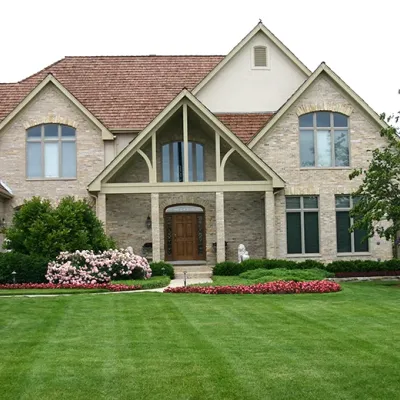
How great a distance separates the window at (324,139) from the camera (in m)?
28.0

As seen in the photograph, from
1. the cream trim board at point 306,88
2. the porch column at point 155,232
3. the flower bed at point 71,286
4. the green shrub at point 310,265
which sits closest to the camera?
the flower bed at point 71,286

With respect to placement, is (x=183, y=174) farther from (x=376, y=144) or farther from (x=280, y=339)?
(x=280, y=339)

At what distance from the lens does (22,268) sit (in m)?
21.6

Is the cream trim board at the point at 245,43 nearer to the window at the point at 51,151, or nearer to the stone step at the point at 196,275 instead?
the window at the point at 51,151

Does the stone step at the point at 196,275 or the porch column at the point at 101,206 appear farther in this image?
the porch column at the point at 101,206

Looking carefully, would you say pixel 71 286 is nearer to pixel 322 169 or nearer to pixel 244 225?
Answer: pixel 244 225

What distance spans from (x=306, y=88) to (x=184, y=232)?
758cm

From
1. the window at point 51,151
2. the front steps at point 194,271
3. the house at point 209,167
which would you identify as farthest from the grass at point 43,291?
the window at point 51,151

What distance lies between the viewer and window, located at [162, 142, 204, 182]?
2838 centimetres

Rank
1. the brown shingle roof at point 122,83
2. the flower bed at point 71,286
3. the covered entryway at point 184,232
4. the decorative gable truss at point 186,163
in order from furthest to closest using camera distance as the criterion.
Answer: the brown shingle roof at point 122,83, the covered entryway at point 184,232, the decorative gable truss at point 186,163, the flower bed at point 71,286

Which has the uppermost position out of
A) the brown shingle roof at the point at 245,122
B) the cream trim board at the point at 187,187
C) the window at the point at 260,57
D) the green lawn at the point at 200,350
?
the window at the point at 260,57

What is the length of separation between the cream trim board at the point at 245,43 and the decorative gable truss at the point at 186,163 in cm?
346

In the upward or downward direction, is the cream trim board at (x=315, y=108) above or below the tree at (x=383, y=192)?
above

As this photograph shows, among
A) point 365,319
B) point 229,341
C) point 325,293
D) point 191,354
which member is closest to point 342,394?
point 191,354
